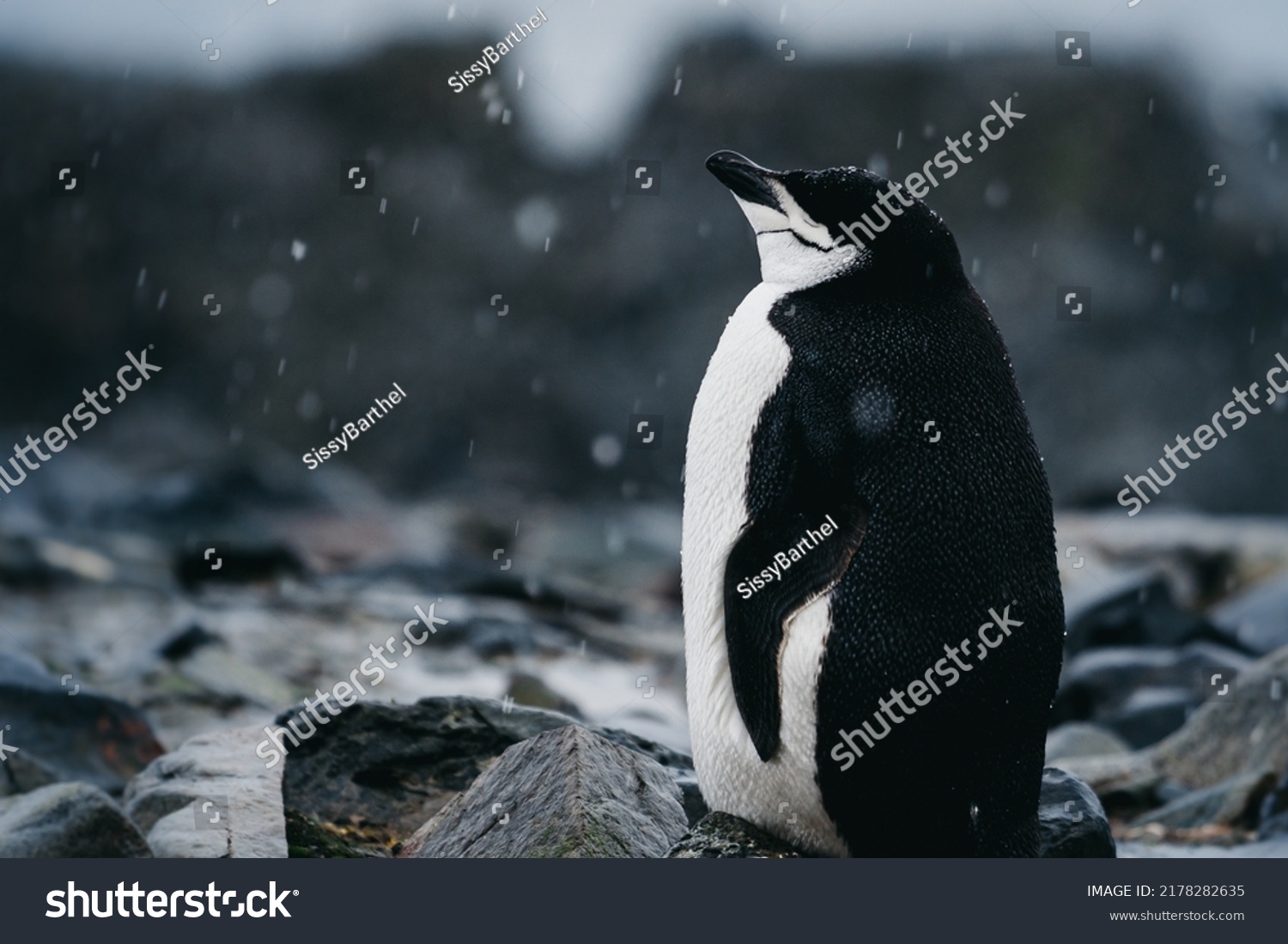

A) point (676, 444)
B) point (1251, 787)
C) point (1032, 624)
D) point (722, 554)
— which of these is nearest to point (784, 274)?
point (722, 554)

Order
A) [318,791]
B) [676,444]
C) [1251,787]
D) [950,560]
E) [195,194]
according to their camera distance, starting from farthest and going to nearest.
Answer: [195,194]
[676,444]
[1251,787]
[318,791]
[950,560]

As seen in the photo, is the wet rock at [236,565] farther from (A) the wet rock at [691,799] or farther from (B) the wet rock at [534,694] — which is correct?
(A) the wet rock at [691,799]

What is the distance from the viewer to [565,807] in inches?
66.4

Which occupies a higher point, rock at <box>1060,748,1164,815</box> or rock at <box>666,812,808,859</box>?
rock at <box>1060,748,1164,815</box>

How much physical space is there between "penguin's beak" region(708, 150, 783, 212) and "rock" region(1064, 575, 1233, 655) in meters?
4.83

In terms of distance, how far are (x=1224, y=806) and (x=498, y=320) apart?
9611 mm

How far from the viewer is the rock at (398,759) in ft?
7.06

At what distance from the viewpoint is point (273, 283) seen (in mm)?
12016

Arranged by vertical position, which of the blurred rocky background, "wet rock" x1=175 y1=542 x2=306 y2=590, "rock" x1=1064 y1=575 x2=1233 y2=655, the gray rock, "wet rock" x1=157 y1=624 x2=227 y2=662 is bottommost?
the gray rock

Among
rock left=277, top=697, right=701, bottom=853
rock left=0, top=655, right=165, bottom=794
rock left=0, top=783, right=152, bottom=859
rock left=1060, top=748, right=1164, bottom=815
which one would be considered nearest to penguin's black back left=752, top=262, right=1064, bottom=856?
rock left=277, top=697, right=701, bottom=853

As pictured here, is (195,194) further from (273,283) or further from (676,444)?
(676,444)

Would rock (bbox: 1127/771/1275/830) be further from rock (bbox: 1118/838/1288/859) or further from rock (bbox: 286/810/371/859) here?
rock (bbox: 286/810/371/859)

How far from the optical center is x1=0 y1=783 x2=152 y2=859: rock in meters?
2.05

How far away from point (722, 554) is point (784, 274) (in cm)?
38
